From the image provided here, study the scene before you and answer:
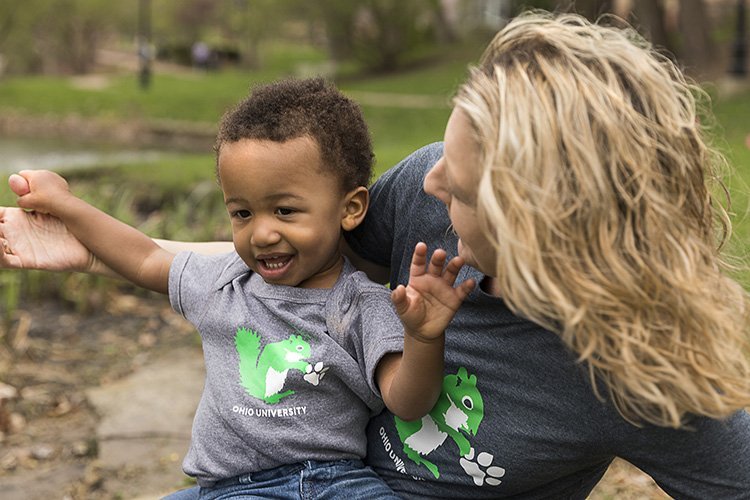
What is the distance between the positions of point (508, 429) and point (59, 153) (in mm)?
14489

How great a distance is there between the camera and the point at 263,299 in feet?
6.50

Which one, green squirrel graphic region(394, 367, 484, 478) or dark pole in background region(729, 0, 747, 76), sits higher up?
green squirrel graphic region(394, 367, 484, 478)

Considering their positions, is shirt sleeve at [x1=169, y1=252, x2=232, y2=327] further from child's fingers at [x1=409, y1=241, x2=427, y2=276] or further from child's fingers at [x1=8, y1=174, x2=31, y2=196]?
child's fingers at [x1=409, y1=241, x2=427, y2=276]

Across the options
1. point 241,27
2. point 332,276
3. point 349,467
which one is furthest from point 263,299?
point 241,27

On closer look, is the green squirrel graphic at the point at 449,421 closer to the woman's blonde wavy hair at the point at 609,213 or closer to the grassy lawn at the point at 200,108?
the woman's blonde wavy hair at the point at 609,213

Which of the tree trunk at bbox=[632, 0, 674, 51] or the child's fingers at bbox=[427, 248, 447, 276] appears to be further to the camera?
the tree trunk at bbox=[632, 0, 674, 51]

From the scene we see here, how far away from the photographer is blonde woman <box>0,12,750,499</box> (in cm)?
139

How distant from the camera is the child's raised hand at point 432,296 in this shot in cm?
160

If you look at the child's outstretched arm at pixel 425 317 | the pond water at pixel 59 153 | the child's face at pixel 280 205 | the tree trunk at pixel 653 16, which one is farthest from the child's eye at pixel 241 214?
the tree trunk at pixel 653 16

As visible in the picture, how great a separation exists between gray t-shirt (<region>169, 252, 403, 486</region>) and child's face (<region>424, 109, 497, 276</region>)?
30 cm

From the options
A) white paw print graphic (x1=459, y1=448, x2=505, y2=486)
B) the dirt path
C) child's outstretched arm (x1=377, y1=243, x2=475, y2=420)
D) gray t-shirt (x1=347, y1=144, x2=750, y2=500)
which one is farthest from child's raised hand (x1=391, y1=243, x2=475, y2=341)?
the dirt path

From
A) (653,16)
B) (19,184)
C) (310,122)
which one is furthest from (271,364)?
(653,16)

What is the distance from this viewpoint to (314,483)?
73.4 inches

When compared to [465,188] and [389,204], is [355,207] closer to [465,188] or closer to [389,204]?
[389,204]
